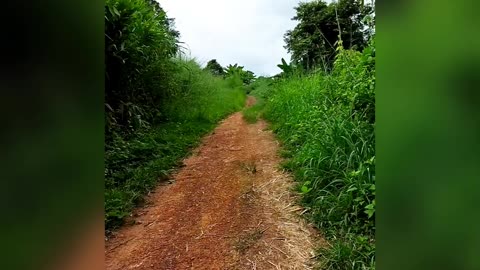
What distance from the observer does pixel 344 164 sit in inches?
112

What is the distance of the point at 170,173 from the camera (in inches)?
159

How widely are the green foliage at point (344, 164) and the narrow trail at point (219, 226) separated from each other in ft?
0.61

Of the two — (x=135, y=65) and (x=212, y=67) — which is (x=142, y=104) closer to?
(x=135, y=65)

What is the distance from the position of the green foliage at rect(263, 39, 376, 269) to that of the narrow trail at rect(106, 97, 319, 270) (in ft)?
0.61

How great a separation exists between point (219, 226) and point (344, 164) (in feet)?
4.13

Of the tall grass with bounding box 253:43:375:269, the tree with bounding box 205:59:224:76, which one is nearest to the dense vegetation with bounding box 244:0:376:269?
the tall grass with bounding box 253:43:375:269

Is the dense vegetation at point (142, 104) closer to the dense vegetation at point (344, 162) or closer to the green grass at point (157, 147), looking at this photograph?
the green grass at point (157, 147)

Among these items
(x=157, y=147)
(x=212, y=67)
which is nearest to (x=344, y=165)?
(x=157, y=147)

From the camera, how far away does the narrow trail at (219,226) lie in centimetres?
222
